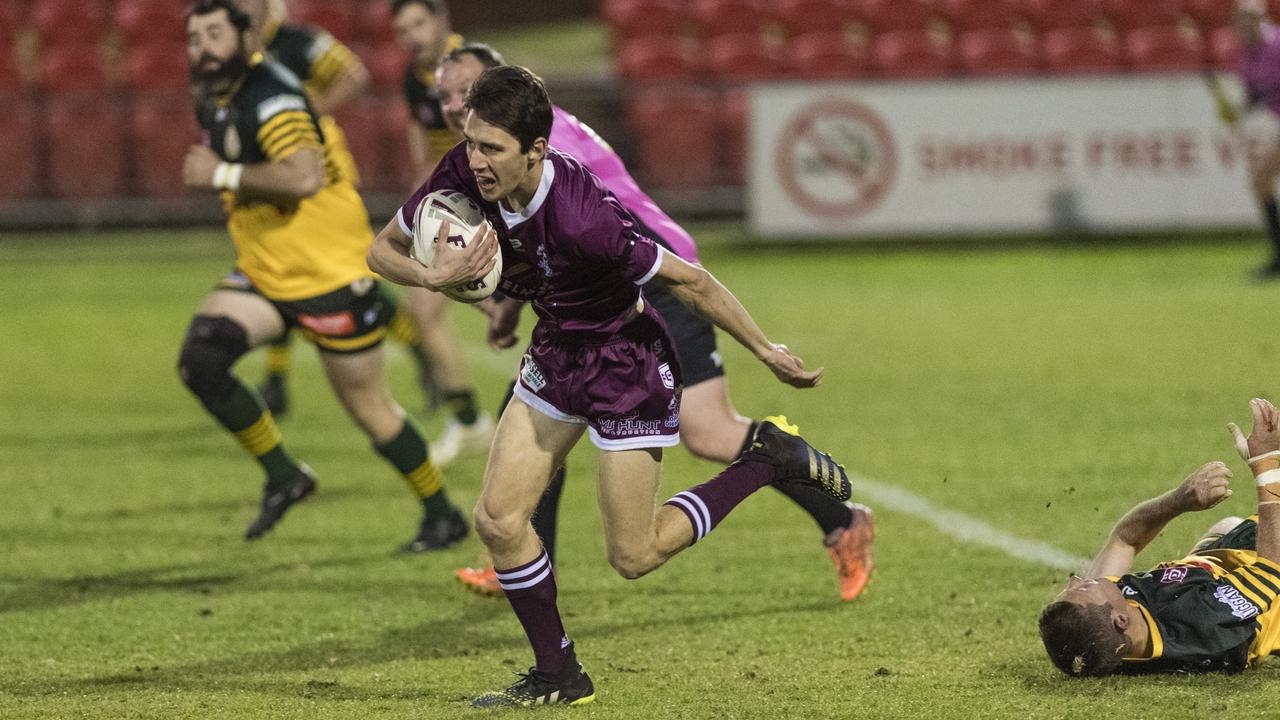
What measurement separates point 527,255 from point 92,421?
6.44 metres

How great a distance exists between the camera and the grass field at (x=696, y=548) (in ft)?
17.1

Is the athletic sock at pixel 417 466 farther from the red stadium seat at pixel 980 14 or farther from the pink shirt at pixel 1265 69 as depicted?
the red stadium seat at pixel 980 14

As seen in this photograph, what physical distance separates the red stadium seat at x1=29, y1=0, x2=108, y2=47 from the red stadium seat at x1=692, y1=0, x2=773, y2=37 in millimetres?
7124

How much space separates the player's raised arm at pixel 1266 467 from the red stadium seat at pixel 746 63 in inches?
580

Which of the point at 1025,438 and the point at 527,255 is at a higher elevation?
the point at 527,255

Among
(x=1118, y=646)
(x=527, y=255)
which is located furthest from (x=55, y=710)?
(x=1118, y=646)

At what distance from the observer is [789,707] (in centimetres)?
497

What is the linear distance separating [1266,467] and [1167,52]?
1482 centimetres

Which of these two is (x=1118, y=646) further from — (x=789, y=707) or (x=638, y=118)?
(x=638, y=118)

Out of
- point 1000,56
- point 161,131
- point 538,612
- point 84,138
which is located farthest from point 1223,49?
point 538,612

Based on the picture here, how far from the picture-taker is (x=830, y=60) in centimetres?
1927

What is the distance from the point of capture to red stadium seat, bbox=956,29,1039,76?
19.1m

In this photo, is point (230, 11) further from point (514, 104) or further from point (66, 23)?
point (66, 23)

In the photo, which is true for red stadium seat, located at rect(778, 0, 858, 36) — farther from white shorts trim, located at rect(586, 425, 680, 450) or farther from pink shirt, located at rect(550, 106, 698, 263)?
white shorts trim, located at rect(586, 425, 680, 450)
